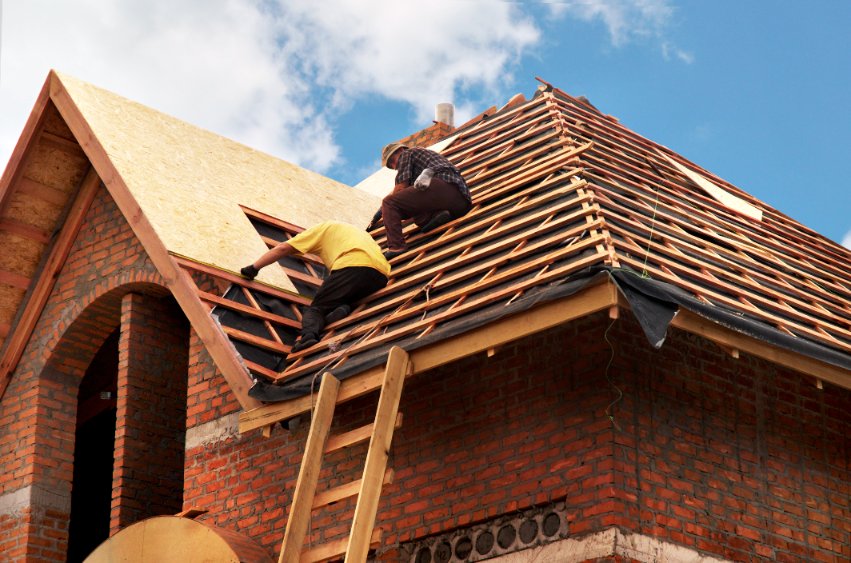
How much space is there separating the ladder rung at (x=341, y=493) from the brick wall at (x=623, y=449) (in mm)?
624

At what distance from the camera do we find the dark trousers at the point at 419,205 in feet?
37.6

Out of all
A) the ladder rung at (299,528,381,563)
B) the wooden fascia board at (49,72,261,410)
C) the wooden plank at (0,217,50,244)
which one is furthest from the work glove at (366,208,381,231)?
the ladder rung at (299,528,381,563)

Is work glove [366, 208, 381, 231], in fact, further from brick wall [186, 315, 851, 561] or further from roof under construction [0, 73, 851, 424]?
brick wall [186, 315, 851, 561]

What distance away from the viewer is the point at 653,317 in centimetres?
821

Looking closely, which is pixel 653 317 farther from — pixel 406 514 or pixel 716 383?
pixel 406 514

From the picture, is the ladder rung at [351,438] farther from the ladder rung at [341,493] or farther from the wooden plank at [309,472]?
the ladder rung at [341,493]

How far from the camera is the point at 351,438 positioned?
9.37 metres

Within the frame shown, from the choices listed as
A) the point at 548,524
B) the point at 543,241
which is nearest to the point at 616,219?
the point at 543,241

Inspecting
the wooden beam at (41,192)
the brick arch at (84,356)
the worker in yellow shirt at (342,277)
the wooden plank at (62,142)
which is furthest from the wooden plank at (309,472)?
the wooden beam at (41,192)

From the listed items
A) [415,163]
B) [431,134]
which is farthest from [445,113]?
[415,163]

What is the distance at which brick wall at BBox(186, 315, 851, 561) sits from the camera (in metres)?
8.76

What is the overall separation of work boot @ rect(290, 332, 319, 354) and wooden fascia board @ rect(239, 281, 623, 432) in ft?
3.19

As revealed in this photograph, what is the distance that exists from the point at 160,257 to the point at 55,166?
2356mm

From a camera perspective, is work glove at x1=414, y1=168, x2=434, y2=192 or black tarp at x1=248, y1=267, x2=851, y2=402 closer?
black tarp at x1=248, y1=267, x2=851, y2=402
